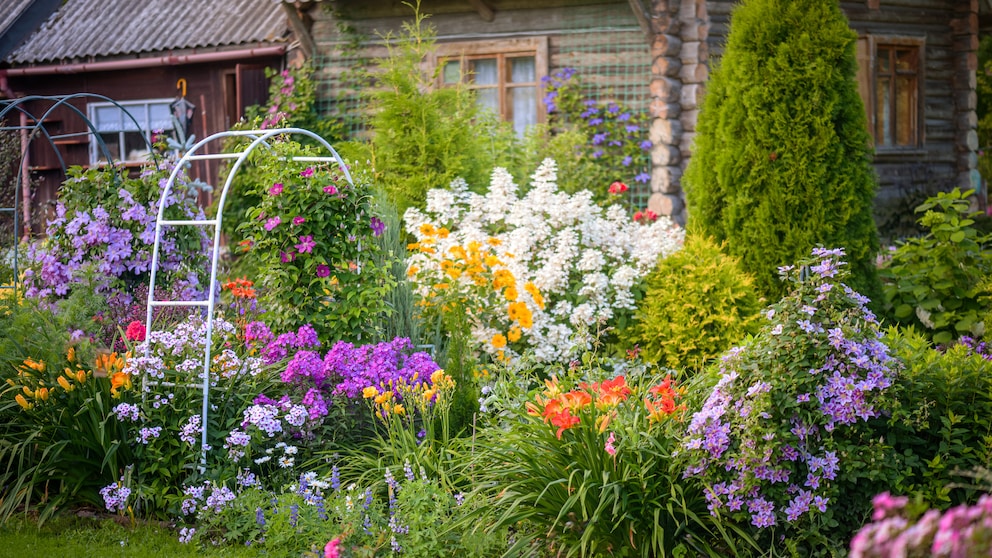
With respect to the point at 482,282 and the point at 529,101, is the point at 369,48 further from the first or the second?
the point at 482,282

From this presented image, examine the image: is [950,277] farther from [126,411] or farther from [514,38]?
[514,38]

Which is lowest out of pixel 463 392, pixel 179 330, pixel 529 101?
pixel 463 392

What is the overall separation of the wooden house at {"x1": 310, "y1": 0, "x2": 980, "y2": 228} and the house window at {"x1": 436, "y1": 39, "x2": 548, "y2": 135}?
13 mm

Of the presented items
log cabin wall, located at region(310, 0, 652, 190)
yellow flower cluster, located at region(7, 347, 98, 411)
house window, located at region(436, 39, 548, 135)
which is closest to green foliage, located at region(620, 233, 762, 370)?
yellow flower cluster, located at region(7, 347, 98, 411)

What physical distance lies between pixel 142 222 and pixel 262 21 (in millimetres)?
7168

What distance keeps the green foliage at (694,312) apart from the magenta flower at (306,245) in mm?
2080

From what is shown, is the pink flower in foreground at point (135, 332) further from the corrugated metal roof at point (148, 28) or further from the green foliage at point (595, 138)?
the corrugated metal roof at point (148, 28)

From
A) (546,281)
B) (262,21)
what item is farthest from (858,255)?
(262,21)

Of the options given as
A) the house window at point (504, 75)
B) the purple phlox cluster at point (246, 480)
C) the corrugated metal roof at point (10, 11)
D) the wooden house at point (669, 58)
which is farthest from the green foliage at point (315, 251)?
the corrugated metal roof at point (10, 11)

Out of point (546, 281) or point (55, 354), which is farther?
point (546, 281)

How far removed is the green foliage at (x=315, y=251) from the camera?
500 centimetres

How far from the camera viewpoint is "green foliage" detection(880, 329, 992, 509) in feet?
11.3

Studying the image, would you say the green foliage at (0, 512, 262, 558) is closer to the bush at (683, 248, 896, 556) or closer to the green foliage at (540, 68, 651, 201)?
the bush at (683, 248, 896, 556)

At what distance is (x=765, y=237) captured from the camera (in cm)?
662
